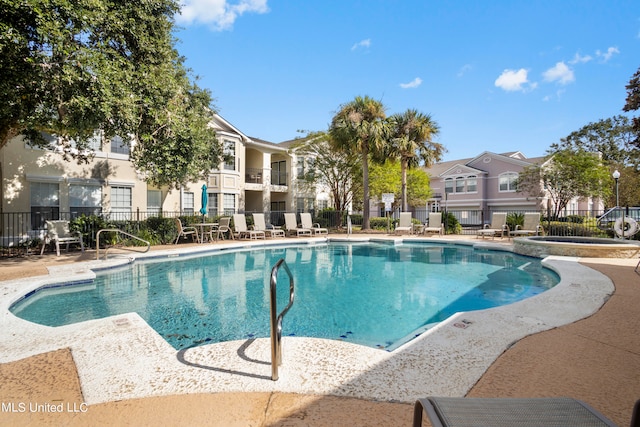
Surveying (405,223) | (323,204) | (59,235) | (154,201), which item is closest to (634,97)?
(405,223)

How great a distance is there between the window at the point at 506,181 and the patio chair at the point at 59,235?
3547 centimetres

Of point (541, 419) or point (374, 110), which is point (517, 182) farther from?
point (541, 419)

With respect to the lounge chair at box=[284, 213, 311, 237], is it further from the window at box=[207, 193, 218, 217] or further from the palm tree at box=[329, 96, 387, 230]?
the window at box=[207, 193, 218, 217]

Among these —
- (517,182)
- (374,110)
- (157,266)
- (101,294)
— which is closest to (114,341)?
(101,294)

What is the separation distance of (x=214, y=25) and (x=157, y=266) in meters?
9.25

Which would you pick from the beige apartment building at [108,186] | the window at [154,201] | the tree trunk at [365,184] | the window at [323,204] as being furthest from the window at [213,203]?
the tree trunk at [365,184]

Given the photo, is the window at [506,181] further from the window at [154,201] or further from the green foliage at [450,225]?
the window at [154,201]

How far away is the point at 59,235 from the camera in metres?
12.1

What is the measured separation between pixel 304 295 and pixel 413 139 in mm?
16325

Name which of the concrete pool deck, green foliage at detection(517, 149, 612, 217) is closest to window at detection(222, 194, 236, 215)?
the concrete pool deck

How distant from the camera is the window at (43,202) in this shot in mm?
14211

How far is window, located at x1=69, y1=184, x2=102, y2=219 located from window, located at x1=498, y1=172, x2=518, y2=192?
1372 inches

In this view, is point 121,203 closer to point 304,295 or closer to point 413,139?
point 304,295

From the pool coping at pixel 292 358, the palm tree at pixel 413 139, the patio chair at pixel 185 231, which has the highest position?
the palm tree at pixel 413 139
